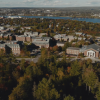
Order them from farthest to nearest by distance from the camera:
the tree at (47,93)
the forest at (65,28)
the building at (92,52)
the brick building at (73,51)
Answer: the forest at (65,28) < the brick building at (73,51) < the building at (92,52) < the tree at (47,93)

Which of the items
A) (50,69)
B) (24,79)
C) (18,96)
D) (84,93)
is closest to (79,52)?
(50,69)

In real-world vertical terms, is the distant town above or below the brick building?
above

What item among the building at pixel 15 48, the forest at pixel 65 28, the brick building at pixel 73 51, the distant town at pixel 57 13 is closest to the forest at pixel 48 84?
the brick building at pixel 73 51

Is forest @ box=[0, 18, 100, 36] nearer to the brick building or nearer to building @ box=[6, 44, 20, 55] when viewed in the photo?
the brick building

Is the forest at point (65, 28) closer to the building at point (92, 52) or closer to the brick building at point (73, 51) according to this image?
the brick building at point (73, 51)

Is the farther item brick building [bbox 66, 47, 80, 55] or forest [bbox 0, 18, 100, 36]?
forest [bbox 0, 18, 100, 36]

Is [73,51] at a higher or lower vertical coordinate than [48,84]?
lower

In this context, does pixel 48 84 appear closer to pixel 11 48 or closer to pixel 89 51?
pixel 89 51

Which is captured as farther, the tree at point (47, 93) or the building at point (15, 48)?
the building at point (15, 48)

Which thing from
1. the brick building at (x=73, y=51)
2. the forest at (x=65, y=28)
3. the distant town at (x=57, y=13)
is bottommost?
the brick building at (x=73, y=51)

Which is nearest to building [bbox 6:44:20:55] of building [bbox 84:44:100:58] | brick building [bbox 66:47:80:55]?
brick building [bbox 66:47:80:55]

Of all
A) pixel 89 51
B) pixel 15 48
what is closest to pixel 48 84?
pixel 89 51
